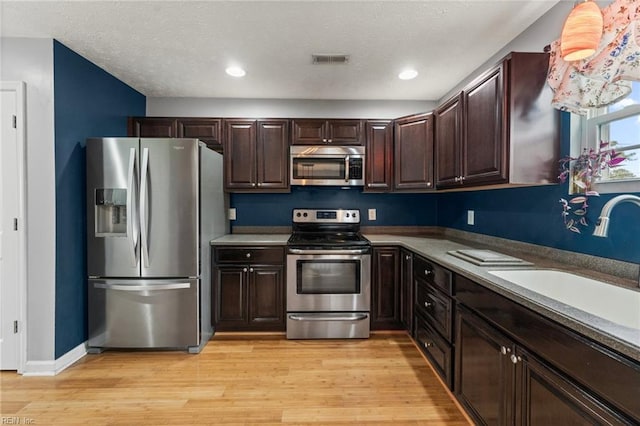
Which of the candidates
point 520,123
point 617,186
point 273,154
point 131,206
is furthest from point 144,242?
point 617,186

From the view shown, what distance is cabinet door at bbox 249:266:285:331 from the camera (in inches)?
115

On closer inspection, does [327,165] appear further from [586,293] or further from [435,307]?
[586,293]

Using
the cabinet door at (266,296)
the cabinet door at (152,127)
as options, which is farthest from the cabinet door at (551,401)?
the cabinet door at (152,127)

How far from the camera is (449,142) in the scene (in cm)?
251

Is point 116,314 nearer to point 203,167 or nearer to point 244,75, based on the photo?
point 203,167

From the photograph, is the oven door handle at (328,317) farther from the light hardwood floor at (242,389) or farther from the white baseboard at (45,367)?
the white baseboard at (45,367)

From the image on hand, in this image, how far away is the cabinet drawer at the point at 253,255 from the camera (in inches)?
114

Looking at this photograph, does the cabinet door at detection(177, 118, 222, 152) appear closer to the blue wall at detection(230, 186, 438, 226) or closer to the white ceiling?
the white ceiling

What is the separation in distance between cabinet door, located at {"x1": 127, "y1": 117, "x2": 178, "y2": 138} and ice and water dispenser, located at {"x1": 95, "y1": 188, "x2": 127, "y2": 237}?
0.96 meters

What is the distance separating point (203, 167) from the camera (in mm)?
2645

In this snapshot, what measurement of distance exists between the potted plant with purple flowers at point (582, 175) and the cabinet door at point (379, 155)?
5.42 ft

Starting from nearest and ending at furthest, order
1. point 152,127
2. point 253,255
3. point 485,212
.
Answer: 1. point 485,212
2. point 253,255
3. point 152,127

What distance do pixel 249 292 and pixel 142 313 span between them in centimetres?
92

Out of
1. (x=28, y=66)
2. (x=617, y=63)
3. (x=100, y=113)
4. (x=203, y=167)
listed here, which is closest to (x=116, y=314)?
(x=203, y=167)
